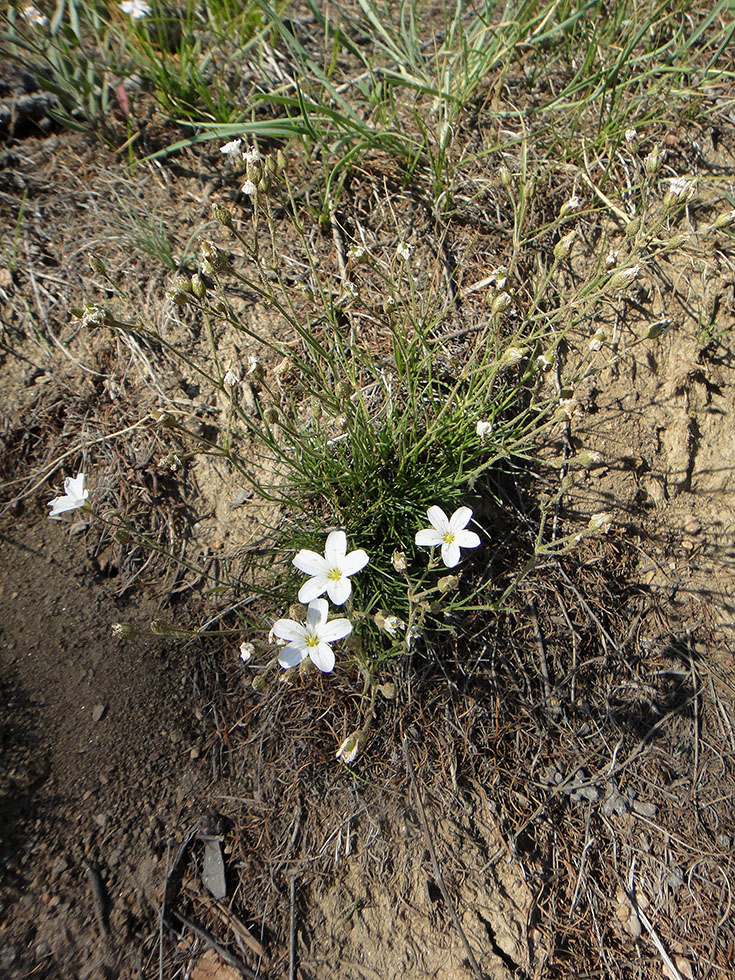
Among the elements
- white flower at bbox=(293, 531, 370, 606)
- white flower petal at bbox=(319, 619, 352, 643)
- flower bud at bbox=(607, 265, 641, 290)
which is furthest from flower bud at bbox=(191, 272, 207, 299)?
flower bud at bbox=(607, 265, 641, 290)

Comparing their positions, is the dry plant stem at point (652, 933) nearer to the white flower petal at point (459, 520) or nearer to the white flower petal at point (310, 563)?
the white flower petal at point (459, 520)

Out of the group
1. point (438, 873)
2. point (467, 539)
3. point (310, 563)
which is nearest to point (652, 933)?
point (438, 873)

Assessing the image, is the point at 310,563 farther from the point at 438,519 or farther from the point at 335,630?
the point at 438,519

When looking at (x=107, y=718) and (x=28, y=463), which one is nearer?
(x=107, y=718)

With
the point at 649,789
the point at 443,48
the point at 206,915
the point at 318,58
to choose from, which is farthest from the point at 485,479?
the point at 318,58

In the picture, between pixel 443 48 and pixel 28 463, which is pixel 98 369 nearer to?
pixel 28 463

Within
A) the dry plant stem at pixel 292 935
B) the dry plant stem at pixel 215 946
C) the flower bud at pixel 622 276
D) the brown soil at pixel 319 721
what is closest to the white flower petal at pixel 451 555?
the brown soil at pixel 319 721
